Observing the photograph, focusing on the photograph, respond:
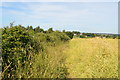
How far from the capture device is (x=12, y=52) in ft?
9.82

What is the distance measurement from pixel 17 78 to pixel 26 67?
0.40m

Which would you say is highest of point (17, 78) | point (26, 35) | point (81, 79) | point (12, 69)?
point (26, 35)

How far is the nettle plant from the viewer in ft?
9.03

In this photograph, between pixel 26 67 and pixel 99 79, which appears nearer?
pixel 26 67

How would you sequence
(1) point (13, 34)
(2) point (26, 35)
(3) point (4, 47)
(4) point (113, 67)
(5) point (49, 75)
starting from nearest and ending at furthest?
(3) point (4, 47) → (5) point (49, 75) → (1) point (13, 34) → (2) point (26, 35) → (4) point (113, 67)

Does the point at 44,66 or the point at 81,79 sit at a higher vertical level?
the point at 44,66

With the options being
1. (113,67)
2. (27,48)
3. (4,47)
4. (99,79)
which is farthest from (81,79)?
(4,47)

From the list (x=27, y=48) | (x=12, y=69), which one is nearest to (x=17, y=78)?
(x=12, y=69)

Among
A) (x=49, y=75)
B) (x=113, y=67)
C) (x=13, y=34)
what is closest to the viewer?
(x=49, y=75)

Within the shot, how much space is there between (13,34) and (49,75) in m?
1.71

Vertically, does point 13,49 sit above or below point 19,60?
above

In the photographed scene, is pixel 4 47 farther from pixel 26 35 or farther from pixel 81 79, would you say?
pixel 81 79

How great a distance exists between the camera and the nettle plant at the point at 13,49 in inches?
108

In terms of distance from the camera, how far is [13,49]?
120 inches
